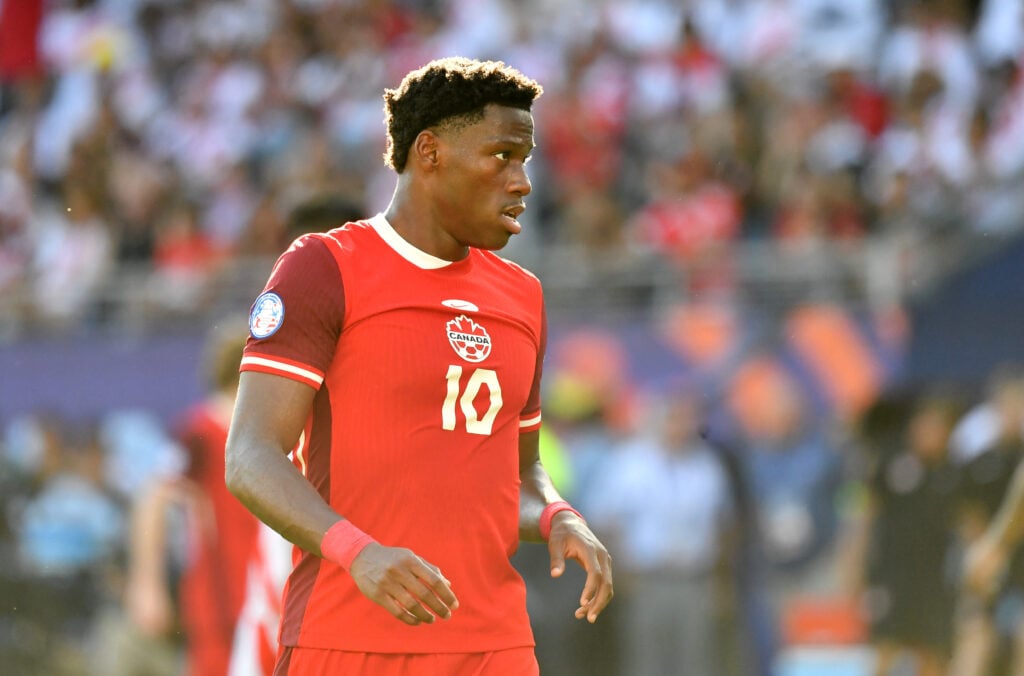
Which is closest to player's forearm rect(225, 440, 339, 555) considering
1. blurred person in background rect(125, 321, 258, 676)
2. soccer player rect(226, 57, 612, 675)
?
soccer player rect(226, 57, 612, 675)

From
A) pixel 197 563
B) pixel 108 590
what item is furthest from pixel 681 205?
pixel 197 563

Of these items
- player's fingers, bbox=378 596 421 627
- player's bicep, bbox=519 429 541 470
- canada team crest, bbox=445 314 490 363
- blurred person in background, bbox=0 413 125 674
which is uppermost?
blurred person in background, bbox=0 413 125 674

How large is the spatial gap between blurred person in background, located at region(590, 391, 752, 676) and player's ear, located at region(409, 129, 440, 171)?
7.77 meters

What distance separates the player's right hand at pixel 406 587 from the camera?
3.63 m

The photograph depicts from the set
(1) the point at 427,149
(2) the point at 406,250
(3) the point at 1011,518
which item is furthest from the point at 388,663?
(3) the point at 1011,518

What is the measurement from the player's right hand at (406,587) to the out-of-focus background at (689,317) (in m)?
7.66

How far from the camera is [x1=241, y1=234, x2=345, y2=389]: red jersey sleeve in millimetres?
4020

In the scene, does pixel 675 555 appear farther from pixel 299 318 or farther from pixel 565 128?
pixel 299 318

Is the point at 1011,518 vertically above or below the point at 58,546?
above

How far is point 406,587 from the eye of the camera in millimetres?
3629

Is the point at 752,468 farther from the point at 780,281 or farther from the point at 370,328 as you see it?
the point at 370,328

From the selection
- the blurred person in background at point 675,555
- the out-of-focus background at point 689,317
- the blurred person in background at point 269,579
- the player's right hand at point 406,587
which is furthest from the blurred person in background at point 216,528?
the blurred person in background at point 675,555

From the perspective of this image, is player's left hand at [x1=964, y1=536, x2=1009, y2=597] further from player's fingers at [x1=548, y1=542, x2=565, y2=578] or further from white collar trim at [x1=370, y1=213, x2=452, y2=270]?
white collar trim at [x1=370, y1=213, x2=452, y2=270]

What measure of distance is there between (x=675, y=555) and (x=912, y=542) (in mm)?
1582
